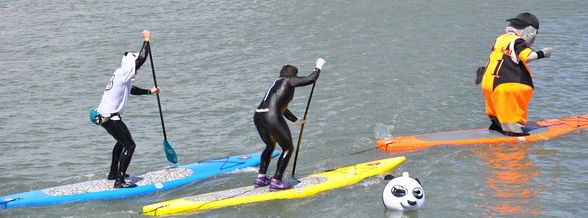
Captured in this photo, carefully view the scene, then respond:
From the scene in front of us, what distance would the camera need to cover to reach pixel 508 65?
14945 mm

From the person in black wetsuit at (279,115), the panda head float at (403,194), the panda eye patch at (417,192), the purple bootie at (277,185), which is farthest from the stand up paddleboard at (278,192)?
the panda eye patch at (417,192)

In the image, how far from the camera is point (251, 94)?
67.3 feet

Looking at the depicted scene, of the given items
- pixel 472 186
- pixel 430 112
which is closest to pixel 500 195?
pixel 472 186

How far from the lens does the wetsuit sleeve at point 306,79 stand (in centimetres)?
1220

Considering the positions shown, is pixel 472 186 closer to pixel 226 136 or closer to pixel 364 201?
pixel 364 201

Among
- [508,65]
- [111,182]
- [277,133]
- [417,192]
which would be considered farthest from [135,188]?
[508,65]

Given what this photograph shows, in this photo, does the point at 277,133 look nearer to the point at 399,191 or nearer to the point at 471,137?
the point at 399,191

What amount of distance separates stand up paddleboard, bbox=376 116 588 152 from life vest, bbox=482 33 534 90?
929mm

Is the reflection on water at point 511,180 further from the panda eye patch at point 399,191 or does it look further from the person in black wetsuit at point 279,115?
the person in black wetsuit at point 279,115

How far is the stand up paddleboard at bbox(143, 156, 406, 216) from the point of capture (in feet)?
39.8

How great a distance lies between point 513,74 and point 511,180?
2.29 meters

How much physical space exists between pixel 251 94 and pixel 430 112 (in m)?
4.66

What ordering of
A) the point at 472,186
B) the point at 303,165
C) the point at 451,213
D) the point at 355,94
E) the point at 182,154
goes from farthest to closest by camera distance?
the point at 355,94 → the point at 182,154 → the point at 303,165 → the point at 472,186 → the point at 451,213

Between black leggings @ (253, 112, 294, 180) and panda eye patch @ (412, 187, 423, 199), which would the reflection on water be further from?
black leggings @ (253, 112, 294, 180)
